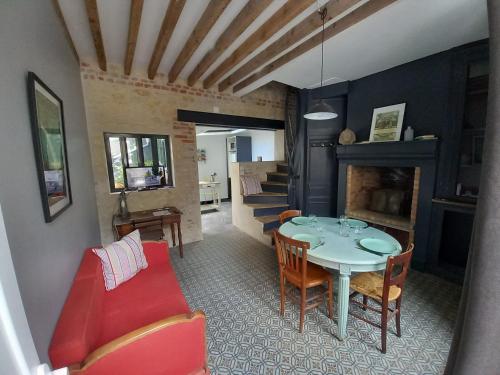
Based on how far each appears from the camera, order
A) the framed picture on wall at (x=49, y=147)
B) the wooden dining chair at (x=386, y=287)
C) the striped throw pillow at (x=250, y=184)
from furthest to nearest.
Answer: the striped throw pillow at (x=250, y=184) → the wooden dining chair at (x=386, y=287) → the framed picture on wall at (x=49, y=147)

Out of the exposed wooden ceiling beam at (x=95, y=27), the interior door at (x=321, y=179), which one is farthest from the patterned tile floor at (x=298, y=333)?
the exposed wooden ceiling beam at (x=95, y=27)

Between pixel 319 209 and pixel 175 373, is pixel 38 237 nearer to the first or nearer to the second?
pixel 175 373

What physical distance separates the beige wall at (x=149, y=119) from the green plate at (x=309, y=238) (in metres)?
2.26

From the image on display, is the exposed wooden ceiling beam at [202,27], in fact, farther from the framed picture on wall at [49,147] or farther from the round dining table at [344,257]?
the round dining table at [344,257]

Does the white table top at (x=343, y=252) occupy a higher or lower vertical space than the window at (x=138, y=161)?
lower

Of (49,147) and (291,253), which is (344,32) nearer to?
(291,253)

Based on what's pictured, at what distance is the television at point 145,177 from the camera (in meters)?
3.26

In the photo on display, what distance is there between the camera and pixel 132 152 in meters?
3.25

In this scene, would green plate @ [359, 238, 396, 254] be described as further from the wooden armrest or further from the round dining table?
the wooden armrest

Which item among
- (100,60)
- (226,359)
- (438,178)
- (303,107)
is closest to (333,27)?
(303,107)

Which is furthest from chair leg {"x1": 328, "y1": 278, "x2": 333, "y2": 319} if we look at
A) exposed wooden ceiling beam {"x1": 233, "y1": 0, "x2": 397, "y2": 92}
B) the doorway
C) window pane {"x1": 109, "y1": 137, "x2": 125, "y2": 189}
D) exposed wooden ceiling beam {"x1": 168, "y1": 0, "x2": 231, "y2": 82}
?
the doorway

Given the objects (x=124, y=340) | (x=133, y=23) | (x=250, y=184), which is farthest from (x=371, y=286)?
(x=133, y=23)

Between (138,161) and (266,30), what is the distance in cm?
253

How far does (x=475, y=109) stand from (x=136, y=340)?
3.79 meters
